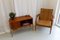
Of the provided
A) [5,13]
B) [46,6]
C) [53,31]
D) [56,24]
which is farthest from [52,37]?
[5,13]

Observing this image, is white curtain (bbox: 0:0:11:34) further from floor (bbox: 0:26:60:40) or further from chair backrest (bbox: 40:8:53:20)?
chair backrest (bbox: 40:8:53:20)

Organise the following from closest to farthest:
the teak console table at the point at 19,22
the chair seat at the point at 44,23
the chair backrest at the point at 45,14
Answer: the teak console table at the point at 19,22, the chair seat at the point at 44,23, the chair backrest at the point at 45,14

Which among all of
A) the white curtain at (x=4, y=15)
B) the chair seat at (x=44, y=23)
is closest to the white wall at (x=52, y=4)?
the chair seat at (x=44, y=23)

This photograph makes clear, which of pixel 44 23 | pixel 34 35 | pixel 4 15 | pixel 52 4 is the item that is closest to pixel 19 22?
pixel 4 15

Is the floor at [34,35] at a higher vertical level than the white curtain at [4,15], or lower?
lower

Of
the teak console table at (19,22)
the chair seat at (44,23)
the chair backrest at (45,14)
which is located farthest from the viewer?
the chair backrest at (45,14)

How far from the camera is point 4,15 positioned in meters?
3.05

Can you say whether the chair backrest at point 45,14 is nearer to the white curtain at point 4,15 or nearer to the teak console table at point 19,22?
the teak console table at point 19,22

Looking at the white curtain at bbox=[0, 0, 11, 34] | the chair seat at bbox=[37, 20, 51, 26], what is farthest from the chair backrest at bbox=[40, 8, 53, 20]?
the white curtain at bbox=[0, 0, 11, 34]

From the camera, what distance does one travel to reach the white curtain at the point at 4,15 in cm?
293

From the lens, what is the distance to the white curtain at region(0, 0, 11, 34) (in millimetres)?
2932

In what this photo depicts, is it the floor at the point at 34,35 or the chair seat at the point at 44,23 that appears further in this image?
the chair seat at the point at 44,23

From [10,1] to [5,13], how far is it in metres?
0.43

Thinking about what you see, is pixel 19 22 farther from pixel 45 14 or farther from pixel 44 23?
pixel 45 14
